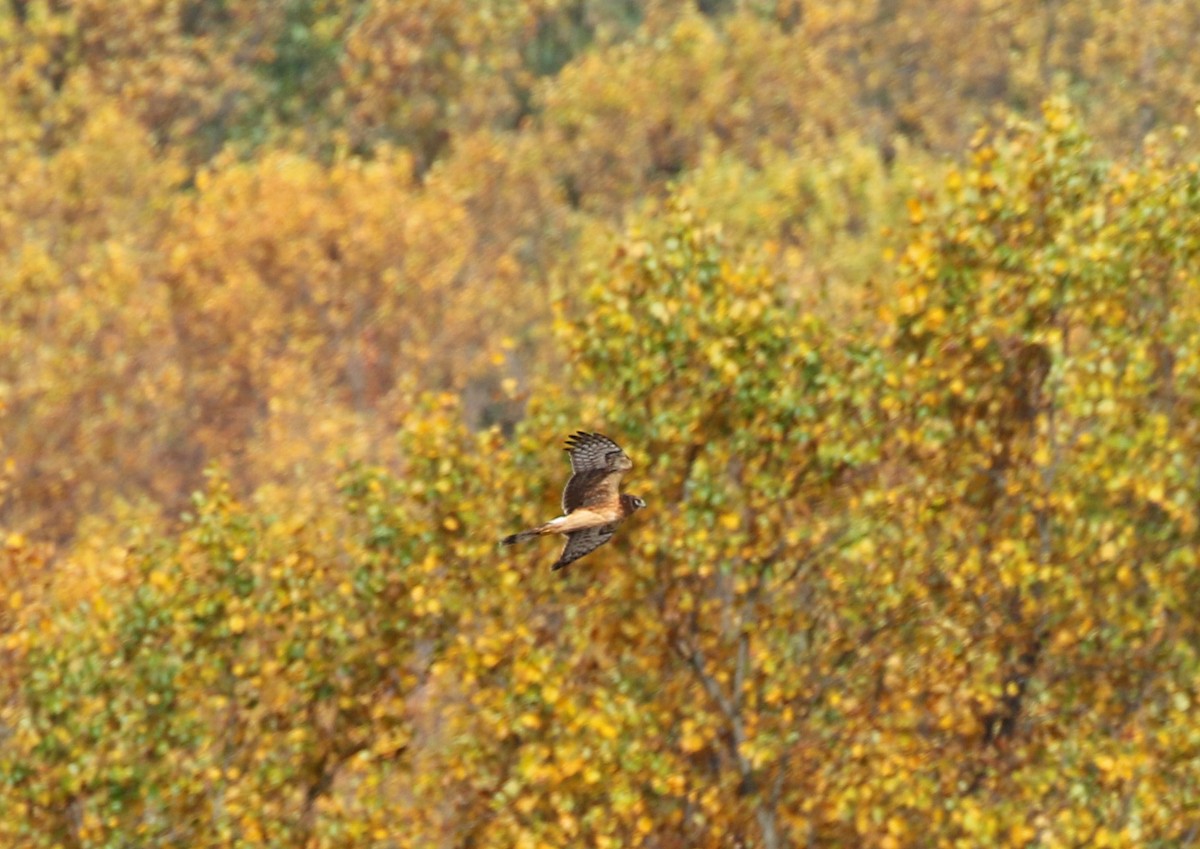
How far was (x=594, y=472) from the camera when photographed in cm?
1912

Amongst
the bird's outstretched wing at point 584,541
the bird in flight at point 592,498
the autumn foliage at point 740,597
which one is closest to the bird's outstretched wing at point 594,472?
the bird in flight at point 592,498

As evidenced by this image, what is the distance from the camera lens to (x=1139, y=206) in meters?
25.6

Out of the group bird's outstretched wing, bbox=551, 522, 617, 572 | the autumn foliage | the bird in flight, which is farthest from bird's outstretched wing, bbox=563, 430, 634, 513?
the autumn foliage

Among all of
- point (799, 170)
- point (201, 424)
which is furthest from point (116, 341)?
point (799, 170)

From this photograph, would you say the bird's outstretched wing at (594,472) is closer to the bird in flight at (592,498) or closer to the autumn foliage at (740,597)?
the bird in flight at (592,498)

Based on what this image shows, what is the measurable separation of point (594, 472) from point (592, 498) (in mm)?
291

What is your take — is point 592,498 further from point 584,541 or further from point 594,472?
point 584,541

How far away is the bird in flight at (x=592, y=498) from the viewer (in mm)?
18984

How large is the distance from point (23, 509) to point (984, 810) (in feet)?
109

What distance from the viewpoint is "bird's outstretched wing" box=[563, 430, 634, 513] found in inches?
746

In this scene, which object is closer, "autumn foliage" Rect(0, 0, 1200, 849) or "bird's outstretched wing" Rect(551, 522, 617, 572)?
"bird's outstretched wing" Rect(551, 522, 617, 572)

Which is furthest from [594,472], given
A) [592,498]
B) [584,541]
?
[584,541]

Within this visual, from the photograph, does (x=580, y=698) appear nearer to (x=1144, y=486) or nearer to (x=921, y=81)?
(x=1144, y=486)

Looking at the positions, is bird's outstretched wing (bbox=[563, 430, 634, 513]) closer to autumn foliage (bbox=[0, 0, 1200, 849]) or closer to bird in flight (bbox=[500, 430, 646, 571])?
bird in flight (bbox=[500, 430, 646, 571])
